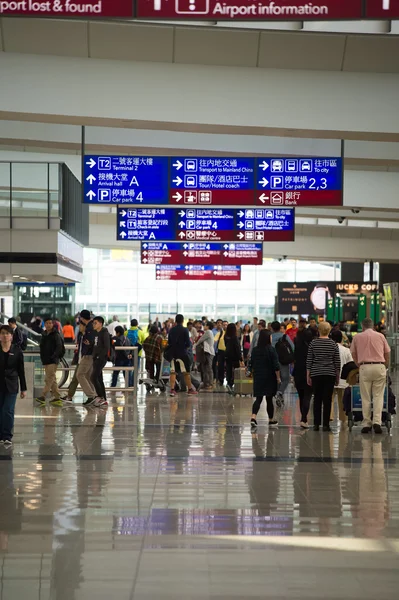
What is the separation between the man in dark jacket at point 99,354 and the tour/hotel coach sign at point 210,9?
12.3 m

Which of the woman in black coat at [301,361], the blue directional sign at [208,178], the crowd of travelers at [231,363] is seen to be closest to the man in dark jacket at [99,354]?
the crowd of travelers at [231,363]

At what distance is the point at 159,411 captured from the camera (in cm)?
1839

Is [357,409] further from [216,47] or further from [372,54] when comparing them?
[216,47]

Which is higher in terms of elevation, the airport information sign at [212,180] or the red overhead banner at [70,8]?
the airport information sign at [212,180]

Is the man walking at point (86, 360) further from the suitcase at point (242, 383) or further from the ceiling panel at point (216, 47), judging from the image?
the ceiling panel at point (216, 47)

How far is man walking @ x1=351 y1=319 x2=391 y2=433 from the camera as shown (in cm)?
1450

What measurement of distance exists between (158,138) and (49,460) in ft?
29.4

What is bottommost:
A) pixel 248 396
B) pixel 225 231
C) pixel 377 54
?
pixel 248 396

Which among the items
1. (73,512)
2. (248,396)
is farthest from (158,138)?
(73,512)

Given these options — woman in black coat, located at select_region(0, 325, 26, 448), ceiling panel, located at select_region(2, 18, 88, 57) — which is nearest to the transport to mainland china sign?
woman in black coat, located at select_region(0, 325, 26, 448)

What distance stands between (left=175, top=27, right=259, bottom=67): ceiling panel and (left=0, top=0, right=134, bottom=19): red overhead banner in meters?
7.37

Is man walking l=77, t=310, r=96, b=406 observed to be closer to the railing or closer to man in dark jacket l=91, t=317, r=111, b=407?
man in dark jacket l=91, t=317, r=111, b=407

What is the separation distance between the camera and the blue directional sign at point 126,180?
58.5 ft

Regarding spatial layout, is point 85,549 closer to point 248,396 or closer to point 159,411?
point 159,411
